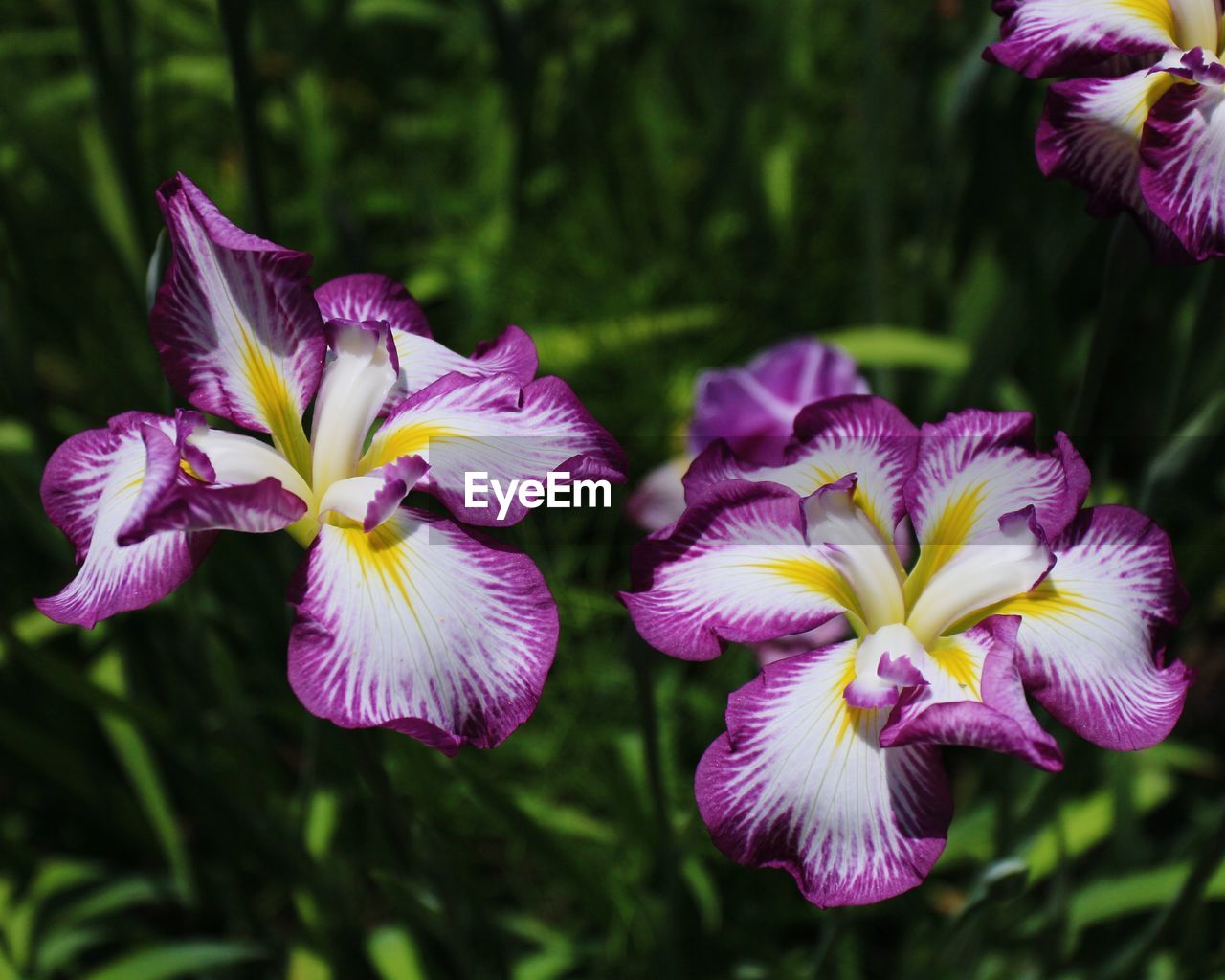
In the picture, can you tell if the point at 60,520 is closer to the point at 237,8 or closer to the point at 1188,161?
the point at 237,8

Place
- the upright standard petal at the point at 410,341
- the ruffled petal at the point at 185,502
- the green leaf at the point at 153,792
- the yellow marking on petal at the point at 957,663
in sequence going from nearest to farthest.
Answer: the ruffled petal at the point at 185,502 < the yellow marking on petal at the point at 957,663 < the upright standard petal at the point at 410,341 < the green leaf at the point at 153,792

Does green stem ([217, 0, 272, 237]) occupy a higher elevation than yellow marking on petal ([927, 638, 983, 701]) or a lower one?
higher

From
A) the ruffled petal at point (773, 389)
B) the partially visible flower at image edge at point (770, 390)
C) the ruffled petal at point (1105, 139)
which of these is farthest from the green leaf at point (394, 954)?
the ruffled petal at point (1105, 139)

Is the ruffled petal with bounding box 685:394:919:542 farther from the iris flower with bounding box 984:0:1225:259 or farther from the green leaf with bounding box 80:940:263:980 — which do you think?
the green leaf with bounding box 80:940:263:980

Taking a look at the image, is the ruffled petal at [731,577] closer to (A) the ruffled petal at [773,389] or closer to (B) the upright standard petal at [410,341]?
(B) the upright standard petal at [410,341]

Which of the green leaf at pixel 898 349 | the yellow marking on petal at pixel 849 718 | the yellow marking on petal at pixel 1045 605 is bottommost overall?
the green leaf at pixel 898 349

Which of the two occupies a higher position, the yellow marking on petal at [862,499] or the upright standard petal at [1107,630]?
the yellow marking on petal at [862,499]

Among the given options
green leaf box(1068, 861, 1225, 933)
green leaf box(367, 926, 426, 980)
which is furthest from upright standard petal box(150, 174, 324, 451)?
green leaf box(1068, 861, 1225, 933)

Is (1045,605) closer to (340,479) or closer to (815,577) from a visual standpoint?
(815,577)
